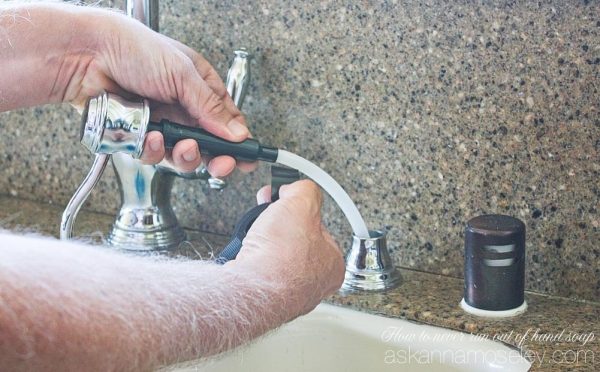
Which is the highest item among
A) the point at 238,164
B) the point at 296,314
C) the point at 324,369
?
the point at 238,164

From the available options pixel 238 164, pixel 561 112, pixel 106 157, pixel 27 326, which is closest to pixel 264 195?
pixel 238 164

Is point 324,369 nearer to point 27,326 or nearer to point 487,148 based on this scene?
point 487,148

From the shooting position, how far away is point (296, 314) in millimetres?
921

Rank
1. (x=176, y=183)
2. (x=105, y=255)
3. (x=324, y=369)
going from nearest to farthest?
1. (x=105, y=255)
2. (x=324, y=369)
3. (x=176, y=183)

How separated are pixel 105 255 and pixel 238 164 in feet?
1.21

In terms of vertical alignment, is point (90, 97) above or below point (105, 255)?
above

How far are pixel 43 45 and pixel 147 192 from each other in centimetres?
27

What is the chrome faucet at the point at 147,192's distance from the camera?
Result: 1.18m

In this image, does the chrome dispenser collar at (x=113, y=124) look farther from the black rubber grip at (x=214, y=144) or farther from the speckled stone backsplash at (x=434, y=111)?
the speckled stone backsplash at (x=434, y=111)

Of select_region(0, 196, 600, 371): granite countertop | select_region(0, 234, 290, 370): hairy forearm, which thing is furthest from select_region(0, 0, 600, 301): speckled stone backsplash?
select_region(0, 234, 290, 370): hairy forearm

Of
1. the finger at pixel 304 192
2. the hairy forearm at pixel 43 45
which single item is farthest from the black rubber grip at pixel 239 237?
the hairy forearm at pixel 43 45

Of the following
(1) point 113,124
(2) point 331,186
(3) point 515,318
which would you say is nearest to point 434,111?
(2) point 331,186

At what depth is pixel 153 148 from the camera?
1038 millimetres

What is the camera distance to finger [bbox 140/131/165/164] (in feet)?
3.37
